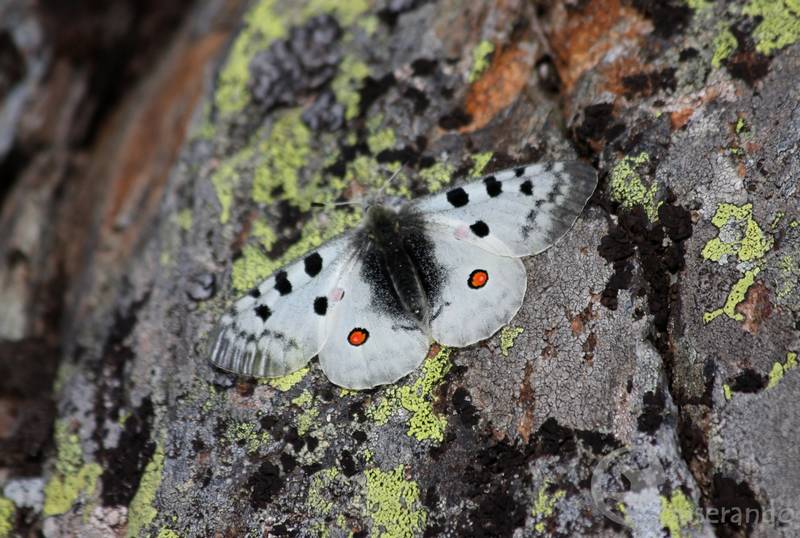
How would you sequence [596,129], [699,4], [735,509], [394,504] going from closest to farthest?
1. [735,509]
2. [394,504]
3. [596,129]
4. [699,4]

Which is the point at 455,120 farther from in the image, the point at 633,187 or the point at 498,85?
the point at 633,187

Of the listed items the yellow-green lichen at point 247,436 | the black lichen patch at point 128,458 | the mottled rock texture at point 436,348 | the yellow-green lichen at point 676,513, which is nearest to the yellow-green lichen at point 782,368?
the mottled rock texture at point 436,348

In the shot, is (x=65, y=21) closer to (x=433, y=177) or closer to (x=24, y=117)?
(x=24, y=117)

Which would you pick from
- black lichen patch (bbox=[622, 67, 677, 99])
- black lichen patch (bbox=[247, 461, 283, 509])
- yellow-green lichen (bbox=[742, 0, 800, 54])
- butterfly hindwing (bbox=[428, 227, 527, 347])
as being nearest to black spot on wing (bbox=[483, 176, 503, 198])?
butterfly hindwing (bbox=[428, 227, 527, 347])

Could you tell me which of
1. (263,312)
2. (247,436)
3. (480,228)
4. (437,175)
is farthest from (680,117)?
(247,436)

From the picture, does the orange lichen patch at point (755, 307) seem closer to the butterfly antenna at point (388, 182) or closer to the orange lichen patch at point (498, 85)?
the orange lichen patch at point (498, 85)

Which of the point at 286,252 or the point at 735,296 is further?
the point at 286,252

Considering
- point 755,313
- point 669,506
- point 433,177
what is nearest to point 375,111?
point 433,177
